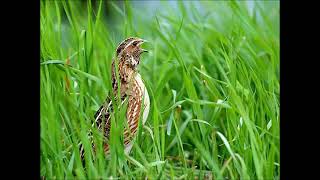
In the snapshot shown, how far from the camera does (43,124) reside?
3.31m

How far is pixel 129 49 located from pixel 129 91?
0.47ft

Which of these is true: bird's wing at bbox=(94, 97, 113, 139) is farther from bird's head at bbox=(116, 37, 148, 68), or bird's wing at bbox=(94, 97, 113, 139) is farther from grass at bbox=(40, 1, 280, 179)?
bird's head at bbox=(116, 37, 148, 68)

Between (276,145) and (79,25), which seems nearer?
(276,145)

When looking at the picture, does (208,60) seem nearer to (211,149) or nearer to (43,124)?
(211,149)

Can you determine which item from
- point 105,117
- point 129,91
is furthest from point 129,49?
point 105,117

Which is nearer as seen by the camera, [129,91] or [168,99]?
[129,91]

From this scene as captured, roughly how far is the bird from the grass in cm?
3

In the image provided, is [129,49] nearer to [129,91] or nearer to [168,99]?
[129,91]

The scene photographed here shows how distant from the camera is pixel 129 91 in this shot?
3408 millimetres

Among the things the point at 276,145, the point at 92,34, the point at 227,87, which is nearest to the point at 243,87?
the point at 227,87

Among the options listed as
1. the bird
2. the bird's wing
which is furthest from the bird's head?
the bird's wing

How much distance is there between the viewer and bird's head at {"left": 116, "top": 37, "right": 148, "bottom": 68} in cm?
339
